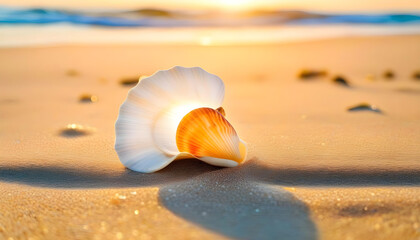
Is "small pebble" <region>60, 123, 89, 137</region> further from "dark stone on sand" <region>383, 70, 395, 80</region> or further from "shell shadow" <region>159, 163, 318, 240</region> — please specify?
"dark stone on sand" <region>383, 70, 395, 80</region>

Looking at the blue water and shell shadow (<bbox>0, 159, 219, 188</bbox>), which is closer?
shell shadow (<bbox>0, 159, 219, 188</bbox>)

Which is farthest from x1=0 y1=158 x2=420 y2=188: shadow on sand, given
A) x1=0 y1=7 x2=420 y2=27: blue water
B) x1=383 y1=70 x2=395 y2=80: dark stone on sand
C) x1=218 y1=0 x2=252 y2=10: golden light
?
x1=218 y1=0 x2=252 y2=10: golden light

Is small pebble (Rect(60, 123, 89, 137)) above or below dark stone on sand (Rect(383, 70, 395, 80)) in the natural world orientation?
above

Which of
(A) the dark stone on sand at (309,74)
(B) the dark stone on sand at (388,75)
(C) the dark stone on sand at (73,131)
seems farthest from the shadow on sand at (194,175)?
(B) the dark stone on sand at (388,75)

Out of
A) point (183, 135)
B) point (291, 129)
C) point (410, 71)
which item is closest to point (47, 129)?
point (183, 135)

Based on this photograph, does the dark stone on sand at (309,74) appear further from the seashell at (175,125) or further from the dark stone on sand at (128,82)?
the seashell at (175,125)

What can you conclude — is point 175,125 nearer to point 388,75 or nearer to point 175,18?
point 388,75

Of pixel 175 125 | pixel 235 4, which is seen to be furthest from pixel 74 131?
pixel 235 4
